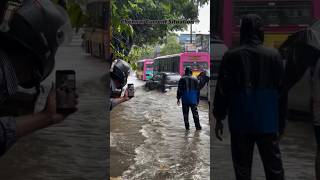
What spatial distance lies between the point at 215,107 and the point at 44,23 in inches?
68.8

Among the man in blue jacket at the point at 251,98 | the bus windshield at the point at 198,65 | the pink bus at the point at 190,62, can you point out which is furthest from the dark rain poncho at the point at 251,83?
the bus windshield at the point at 198,65

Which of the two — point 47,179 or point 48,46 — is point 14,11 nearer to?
point 48,46

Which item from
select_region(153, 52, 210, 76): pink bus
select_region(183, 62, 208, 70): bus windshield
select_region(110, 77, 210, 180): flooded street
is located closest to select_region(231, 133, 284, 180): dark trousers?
select_region(110, 77, 210, 180): flooded street

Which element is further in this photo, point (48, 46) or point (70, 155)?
point (70, 155)

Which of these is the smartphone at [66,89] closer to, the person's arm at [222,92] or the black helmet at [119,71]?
the person's arm at [222,92]

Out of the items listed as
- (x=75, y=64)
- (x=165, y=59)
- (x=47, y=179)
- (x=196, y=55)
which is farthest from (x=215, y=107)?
(x=165, y=59)

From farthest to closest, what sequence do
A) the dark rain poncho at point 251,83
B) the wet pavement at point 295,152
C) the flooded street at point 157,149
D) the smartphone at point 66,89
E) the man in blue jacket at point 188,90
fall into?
the man in blue jacket at point 188,90, the flooded street at point 157,149, the wet pavement at point 295,152, the dark rain poncho at point 251,83, the smartphone at point 66,89

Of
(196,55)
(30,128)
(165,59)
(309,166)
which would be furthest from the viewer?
(165,59)

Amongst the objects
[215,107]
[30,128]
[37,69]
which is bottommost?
[215,107]

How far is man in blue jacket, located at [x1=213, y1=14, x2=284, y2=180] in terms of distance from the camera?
289cm

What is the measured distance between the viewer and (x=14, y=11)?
1719mm

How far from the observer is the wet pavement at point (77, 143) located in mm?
3352

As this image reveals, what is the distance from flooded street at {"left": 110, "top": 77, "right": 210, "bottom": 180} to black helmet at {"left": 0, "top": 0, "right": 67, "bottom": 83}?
495cm

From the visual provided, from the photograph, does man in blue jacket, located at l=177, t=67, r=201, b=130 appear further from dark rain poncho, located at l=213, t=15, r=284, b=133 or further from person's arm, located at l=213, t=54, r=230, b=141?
dark rain poncho, located at l=213, t=15, r=284, b=133
